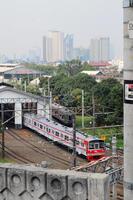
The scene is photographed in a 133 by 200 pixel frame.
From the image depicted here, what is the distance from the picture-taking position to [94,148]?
2875 centimetres

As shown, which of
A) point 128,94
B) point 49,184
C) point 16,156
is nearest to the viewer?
point 49,184

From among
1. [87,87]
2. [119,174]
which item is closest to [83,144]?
[119,174]

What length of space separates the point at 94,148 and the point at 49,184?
1745 cm

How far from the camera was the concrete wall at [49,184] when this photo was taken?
10992 millimetres

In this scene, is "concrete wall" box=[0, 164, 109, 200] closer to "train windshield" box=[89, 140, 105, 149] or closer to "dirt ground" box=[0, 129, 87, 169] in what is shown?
"dirt ground" box=[0, 129, 87, 169]

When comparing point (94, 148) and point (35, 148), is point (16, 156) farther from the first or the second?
point (94, 148)

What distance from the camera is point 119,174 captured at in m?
19.0

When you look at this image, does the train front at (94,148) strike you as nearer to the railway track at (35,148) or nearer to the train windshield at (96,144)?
the train windshield at (96,144)

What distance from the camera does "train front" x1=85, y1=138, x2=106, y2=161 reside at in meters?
28.5

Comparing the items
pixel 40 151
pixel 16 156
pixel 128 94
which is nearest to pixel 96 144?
pixel 40 151

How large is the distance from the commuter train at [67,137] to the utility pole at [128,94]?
13.3 metres

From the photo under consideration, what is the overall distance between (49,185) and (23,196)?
31.8 inches

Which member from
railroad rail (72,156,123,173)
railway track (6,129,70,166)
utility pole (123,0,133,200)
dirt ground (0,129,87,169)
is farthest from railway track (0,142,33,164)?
utility pole (123,0,133,200)

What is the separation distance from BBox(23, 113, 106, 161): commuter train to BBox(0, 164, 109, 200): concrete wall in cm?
1673
